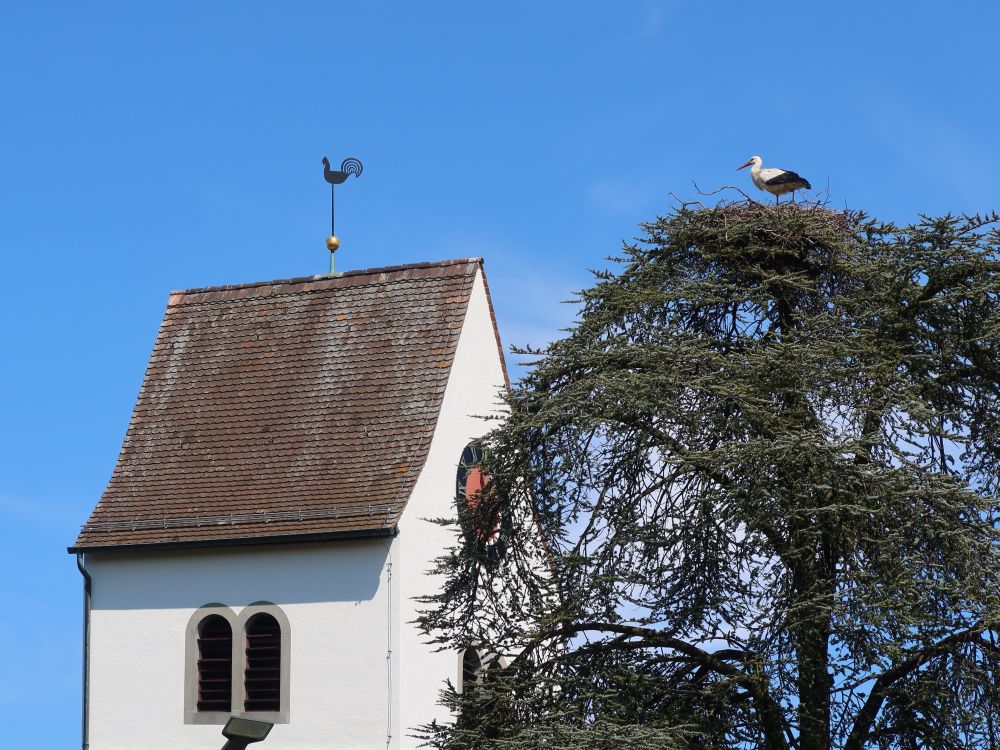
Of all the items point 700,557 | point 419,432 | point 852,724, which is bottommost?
point 852,724

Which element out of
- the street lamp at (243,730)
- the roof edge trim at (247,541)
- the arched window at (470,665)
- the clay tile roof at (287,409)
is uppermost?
the clay tile roof at (287,409)

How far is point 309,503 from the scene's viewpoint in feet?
92.2

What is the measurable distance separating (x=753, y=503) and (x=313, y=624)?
9.29 m

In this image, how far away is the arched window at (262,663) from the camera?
27.8 meters

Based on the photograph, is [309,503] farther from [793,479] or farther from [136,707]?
[793,479]

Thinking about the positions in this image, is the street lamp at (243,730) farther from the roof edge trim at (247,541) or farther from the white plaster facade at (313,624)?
the roof edge trim at (247,541)

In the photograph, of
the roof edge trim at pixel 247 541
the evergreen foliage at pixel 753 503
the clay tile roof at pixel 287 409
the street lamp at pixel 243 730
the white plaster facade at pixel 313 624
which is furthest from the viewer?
the clay tile roof at pixel 287 409

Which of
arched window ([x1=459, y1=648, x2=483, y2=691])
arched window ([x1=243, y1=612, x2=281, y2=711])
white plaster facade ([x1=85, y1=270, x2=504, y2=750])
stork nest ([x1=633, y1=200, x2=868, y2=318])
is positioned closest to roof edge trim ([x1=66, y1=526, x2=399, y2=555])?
white plaster facade ([x1=85, y1=270, x2=504, y2=750])

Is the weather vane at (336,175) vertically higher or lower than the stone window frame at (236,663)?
higher

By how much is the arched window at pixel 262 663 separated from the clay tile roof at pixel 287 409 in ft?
4.51

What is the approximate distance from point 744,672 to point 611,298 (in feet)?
17.8

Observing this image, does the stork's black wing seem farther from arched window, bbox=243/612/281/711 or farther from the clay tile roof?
arched window, bbox=243/612/281/711

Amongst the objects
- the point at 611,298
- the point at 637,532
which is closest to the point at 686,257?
the point at 611,298

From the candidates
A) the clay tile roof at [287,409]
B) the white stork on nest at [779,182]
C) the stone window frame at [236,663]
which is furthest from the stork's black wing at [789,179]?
the stone window frame at [236,663]
